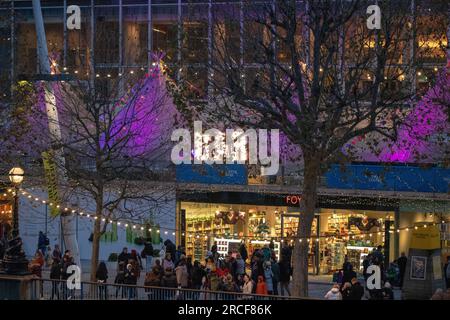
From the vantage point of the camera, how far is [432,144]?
94.8 feet

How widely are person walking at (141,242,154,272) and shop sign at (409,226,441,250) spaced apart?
385 inches

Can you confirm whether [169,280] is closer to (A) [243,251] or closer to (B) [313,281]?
(A) [243,251]

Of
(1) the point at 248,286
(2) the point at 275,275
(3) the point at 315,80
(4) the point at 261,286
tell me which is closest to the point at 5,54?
(2) the point at 275,275

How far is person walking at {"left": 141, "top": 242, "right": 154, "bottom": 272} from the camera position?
105 ft

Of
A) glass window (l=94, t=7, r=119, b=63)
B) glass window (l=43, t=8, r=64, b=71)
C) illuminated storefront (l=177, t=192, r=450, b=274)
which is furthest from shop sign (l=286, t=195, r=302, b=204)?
glass window (l=43, t=8, r=64, b=71)

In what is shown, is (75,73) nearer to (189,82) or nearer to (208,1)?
(189,82)

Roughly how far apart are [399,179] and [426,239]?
4.62 metres

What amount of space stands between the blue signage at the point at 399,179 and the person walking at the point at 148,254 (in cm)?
655

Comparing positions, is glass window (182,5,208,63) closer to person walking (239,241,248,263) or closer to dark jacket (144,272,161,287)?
dark jacket (144,272,161,287)

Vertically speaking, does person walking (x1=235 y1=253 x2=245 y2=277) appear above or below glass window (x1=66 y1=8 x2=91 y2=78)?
below

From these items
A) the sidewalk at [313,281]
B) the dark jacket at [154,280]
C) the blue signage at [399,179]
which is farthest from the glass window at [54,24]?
the dark jacket at [154,280]
